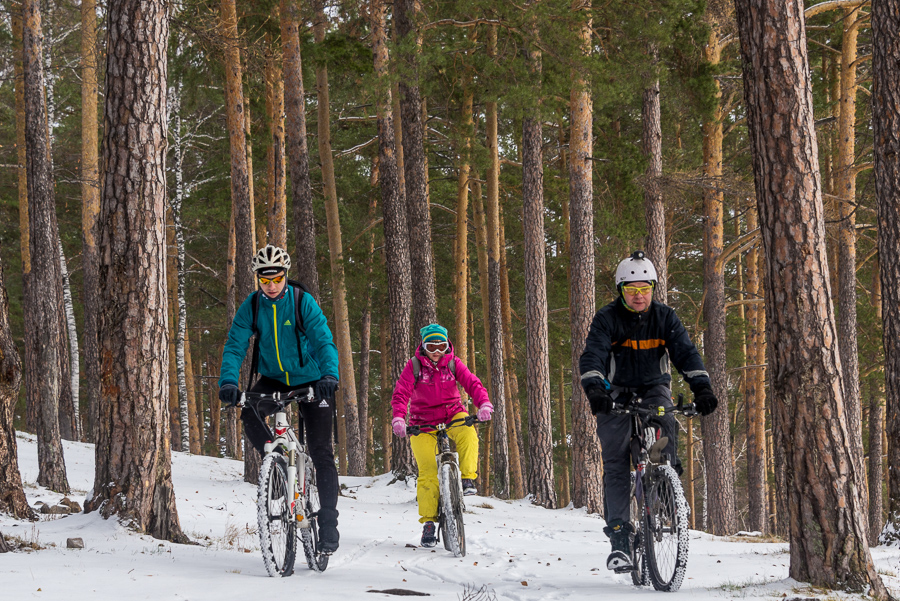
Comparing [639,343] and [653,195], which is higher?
[653,195]

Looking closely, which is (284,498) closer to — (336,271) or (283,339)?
(283,339)

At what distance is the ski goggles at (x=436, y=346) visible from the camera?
709cm

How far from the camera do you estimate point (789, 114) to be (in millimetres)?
4961

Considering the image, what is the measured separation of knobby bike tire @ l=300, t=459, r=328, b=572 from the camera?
210 inches

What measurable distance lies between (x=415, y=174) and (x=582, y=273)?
3.22 meters

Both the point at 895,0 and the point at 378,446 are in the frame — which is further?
the point at 378,446

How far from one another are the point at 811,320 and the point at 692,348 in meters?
0.78

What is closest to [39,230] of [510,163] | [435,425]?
[435,425]

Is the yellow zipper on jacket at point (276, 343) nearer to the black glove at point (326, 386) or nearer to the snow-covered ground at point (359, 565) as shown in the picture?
the black glove at point (326, 386)

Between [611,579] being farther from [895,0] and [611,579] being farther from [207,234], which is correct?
[207,234]

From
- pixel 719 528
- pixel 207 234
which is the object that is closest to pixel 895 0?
pixel 719 528

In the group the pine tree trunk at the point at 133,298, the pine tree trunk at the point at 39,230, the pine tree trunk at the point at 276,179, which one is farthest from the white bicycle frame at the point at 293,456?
the pine tree trunk at the point at 276,179

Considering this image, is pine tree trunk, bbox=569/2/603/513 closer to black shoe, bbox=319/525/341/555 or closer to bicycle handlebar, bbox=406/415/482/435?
bicycle handlebar, bbox=406/415/482/435

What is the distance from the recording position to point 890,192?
731cm
